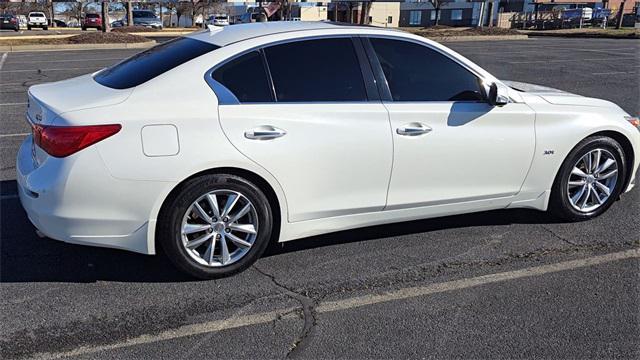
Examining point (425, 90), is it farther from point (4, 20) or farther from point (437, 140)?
point (4, 20)

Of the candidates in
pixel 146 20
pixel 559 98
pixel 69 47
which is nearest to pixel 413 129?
pixel 559 98

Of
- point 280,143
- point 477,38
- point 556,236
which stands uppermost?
point 477,38

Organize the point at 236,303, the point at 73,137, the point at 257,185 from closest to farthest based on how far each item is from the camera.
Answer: the point at 73,137, the point at 236,303, the point at 257,185

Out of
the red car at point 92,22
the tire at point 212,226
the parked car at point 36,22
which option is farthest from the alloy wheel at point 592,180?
the parked car at point 36,22

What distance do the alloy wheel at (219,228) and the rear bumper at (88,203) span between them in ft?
0.89

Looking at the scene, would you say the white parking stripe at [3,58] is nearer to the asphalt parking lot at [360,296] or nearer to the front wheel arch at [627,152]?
the asphalt parking lot at [360,296]

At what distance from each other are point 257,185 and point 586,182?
110 inches

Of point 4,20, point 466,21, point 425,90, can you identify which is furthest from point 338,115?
point 466,21

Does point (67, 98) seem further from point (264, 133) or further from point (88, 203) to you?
point (264, 133)

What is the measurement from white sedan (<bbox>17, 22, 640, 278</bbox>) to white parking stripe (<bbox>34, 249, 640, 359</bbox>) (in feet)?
1.82

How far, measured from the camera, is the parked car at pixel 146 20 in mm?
38469

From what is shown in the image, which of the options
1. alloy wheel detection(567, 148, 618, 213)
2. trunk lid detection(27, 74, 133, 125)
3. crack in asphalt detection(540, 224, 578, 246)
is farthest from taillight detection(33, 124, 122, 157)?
alloy wheel detection(567, 148, 618, 213)

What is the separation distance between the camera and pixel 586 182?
4.81 meters

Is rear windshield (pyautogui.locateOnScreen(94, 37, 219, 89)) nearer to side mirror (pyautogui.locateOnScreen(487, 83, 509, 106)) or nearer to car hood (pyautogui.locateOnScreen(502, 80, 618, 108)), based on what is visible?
side mirror (pyautogui.locateOnScreen(487, 83, 509, 106))
